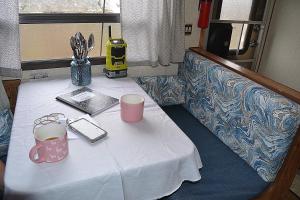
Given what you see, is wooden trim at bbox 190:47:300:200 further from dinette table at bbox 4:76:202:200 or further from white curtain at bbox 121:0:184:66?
white curtain at bbox 121:0:184:66

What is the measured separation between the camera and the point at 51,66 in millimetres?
1732

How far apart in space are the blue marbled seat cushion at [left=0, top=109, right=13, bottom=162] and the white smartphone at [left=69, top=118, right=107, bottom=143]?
586 millimetres

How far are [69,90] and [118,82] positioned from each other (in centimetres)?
32

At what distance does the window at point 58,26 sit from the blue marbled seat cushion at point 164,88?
377 millimetres

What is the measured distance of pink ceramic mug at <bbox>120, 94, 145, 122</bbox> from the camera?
112 cm

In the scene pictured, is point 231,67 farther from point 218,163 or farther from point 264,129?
point 218,163

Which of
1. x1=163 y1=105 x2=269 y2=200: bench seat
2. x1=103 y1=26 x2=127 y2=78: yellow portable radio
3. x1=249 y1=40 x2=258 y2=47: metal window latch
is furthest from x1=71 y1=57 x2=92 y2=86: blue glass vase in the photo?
x1=249 y1=40 x2=258 y2=47: metal window latch

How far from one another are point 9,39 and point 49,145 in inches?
37.8

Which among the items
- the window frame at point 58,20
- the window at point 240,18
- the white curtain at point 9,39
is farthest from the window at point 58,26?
the window at point 240,18

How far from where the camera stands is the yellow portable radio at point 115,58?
5.43 feet

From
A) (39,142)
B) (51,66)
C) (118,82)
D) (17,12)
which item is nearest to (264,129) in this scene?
(118,82)

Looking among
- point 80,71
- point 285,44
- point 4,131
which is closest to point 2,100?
point 4,131

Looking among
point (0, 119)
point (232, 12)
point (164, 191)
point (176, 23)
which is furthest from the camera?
point (232, 12)

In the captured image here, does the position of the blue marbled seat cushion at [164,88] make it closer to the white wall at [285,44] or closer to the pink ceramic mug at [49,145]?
the pink ceramic mug at [49,145]
